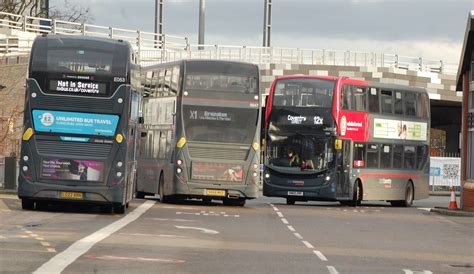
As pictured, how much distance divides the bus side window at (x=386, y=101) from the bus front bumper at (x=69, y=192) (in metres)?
15.5

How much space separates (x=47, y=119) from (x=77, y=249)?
34.2 feet

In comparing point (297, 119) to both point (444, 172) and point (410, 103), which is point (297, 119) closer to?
point (410, 103)

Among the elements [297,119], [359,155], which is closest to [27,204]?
[297,119]

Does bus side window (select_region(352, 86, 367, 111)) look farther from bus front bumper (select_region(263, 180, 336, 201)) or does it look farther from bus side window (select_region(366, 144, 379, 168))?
bus front bumper (select_region(263, 180, 336, 201))

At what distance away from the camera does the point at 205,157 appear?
33844 millimetres

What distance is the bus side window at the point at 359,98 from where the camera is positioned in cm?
3856

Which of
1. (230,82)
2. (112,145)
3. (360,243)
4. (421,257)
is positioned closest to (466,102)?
(230,82)

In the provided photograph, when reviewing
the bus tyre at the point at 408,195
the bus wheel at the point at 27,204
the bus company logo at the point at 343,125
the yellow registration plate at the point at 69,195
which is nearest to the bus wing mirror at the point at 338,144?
the bus company logo at the point at 343,125

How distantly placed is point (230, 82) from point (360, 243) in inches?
531

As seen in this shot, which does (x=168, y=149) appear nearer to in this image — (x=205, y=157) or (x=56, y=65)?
(x=205, y=157)

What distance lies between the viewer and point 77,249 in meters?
16.9

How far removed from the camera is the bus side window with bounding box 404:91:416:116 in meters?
42.0

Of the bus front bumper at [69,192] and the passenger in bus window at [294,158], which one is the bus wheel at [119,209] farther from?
the passenger in bus window at [294,158]

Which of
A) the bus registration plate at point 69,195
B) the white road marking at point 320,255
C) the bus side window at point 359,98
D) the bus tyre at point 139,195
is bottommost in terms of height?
the bus tyre at point 139,195
